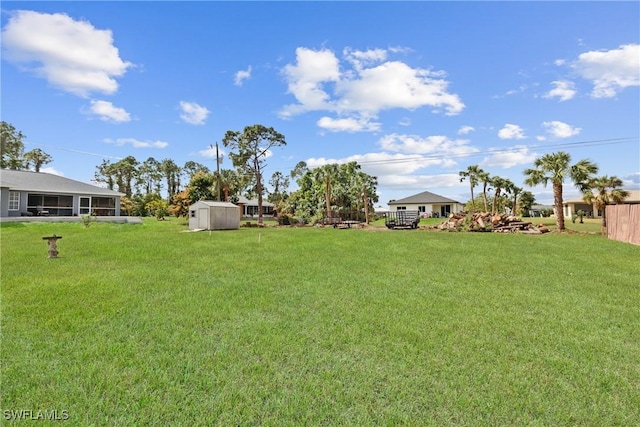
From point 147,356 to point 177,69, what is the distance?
16620 millimetres

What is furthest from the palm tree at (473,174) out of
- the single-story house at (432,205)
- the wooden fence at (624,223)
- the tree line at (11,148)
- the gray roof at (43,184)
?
the tree line at (11,148)

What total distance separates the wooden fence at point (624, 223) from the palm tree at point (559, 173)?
405 cm

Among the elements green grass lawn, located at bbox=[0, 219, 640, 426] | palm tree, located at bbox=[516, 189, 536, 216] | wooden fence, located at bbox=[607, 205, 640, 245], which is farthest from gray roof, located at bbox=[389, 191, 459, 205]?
green grass lawn, located at bbox=[0, 219, 640, 426]

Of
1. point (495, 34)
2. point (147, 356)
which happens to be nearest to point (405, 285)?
point (147, 356)

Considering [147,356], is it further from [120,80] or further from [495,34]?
[120,80]

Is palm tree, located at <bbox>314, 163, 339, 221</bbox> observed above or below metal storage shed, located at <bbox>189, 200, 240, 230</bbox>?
above

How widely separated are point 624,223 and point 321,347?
17.8 meters

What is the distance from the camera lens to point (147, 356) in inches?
141

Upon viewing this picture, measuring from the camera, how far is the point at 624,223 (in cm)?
1469

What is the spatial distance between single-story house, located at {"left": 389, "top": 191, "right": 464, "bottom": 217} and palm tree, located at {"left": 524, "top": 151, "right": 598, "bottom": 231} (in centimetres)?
2729

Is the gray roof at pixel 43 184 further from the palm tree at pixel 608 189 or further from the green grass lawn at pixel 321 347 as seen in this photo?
the palm tree at pixel 608 189

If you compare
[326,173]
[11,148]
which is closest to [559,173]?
[326,173]

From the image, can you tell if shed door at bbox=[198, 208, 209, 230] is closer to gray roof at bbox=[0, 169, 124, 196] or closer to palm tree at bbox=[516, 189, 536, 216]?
gray roof at bbox=[0, 169, 124, 196]

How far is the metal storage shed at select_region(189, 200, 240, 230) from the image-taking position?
76.0 feet
